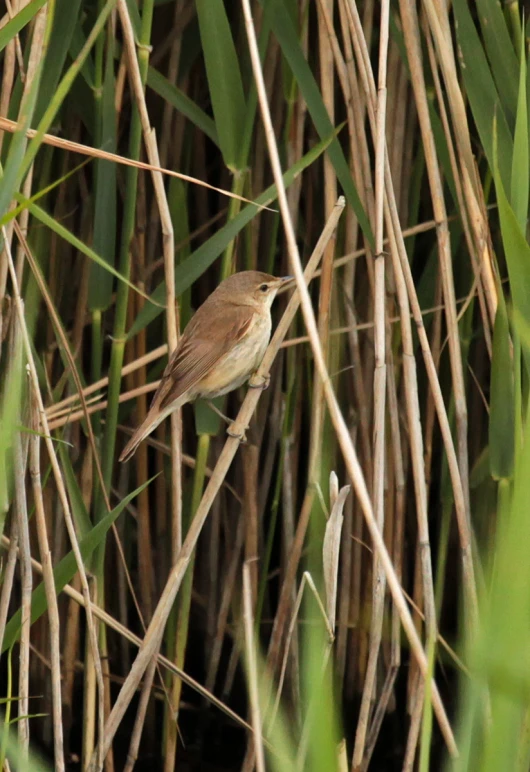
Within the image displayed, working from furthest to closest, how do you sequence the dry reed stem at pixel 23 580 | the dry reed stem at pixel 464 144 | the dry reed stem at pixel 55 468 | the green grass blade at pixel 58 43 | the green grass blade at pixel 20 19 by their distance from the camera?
the dry reed stem at pixel 464 144 < the green grass blade at pixel 58 43 < the dry reed stem at pixel 23 580 < the dry reed stem at pixel 55 468 < the green grass blade at pixel 20 19

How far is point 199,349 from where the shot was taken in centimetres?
279

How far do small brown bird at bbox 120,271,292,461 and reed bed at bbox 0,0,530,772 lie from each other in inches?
3.2

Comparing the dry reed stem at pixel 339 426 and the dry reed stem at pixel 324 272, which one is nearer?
the dry reed stem at pixel 339 426

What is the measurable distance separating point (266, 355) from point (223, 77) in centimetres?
67

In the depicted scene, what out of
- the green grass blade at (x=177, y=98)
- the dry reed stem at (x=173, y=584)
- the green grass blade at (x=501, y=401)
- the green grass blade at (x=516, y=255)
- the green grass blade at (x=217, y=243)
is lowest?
the dry reed stem at (x=173, y=584)

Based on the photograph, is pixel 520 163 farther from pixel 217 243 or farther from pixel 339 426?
pixel 217 243

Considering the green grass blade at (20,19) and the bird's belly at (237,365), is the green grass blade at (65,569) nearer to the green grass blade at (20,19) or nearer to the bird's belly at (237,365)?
the bird's belly at (237,365)

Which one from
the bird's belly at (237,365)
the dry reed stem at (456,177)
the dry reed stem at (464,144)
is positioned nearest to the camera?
the dry reed stem at (464,144)

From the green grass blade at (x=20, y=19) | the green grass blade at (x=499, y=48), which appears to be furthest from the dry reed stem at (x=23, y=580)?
the green grass blade at (x=499, y=48)

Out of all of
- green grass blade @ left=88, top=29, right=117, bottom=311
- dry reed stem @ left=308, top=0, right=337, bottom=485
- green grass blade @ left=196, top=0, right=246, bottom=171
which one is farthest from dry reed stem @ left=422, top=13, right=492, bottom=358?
green grass blade @ left=88, top=29, right=117, bottom=311

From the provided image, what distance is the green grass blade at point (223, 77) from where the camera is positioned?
2.33 metres

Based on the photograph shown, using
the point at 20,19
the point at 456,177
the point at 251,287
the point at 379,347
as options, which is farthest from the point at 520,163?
the point at 251,287

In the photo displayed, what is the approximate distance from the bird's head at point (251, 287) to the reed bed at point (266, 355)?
0.04 meters

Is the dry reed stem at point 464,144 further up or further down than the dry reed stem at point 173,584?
further up
